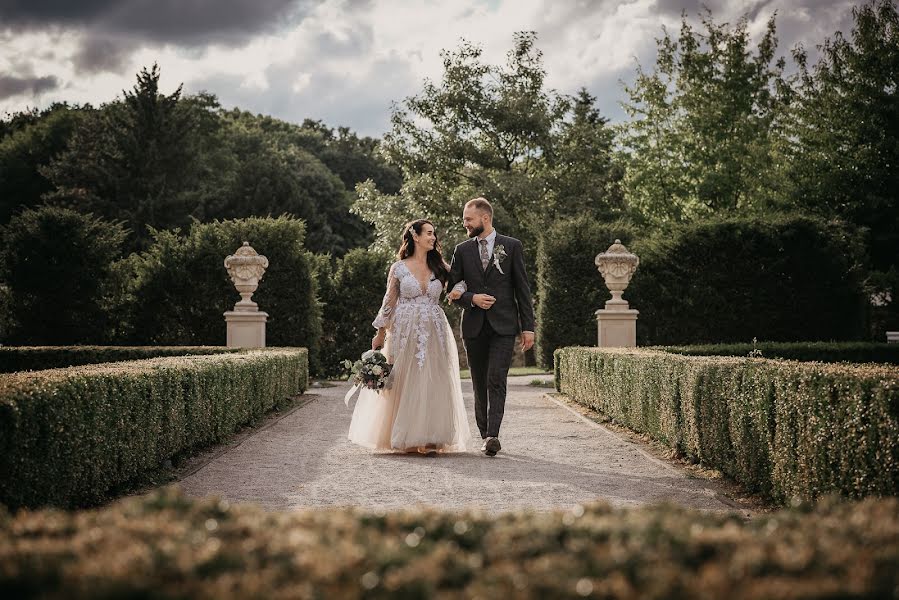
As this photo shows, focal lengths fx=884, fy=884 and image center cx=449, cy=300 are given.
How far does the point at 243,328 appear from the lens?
16609mm

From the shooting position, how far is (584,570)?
195cm

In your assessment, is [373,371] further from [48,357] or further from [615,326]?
[48,357]

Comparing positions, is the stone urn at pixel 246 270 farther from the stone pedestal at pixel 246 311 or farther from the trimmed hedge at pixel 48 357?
the trimmed hedge at pixel 48 357

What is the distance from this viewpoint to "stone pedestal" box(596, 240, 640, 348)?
1571 cm

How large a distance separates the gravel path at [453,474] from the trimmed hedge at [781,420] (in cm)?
33

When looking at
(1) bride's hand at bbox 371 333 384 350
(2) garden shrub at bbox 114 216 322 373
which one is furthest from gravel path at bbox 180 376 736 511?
(2) garden shrub at bbox 114 216 322 373

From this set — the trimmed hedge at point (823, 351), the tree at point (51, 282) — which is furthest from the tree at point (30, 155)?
the trimmed hedge at point (823, 351)

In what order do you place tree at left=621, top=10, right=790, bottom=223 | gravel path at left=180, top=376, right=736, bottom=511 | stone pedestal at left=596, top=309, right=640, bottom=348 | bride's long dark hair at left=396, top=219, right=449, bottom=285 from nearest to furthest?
gravel path at left=180, top=376, right=736, bottom=511
bride's long dark hair at left=396, top=219, right=449, bottom=285
stone pedestal at left=596, top=309, right=640, bottom=348
tree at left=621, top=10, right=790, bottom=223

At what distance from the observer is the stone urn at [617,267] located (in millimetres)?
15750

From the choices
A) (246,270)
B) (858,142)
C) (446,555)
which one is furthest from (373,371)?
(858,142)

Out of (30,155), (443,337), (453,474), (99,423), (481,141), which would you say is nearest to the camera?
(99,423)

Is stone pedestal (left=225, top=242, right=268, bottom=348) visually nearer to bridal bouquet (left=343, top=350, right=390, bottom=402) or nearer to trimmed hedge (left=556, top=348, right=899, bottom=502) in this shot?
bridal bouquet (left=343, top=350, right=390, bottom=402)

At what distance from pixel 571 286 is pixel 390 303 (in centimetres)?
1148

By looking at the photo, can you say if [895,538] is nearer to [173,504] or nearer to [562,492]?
[173,504]
